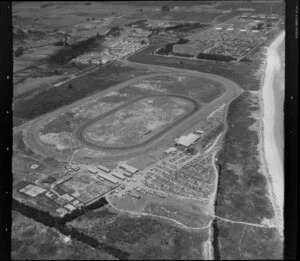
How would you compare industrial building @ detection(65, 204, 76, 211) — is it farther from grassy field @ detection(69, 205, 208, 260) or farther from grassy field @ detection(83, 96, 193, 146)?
grassy field @ detection(83, 96, 193, 146)

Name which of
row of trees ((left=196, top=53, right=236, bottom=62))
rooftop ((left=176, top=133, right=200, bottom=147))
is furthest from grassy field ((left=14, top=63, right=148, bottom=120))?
rooftop ((left=176, top=133, right=200, bottom=147))

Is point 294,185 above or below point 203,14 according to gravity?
below

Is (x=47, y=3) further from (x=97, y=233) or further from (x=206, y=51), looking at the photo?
(x=97, y=233)

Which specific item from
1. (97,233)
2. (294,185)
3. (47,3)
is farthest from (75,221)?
(47,3)

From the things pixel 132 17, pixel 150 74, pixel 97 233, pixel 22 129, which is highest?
pixel 132 17

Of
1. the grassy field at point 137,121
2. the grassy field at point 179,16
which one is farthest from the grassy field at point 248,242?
the grassy field at point 179,16

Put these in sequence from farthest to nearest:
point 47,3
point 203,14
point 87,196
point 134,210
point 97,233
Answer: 1. point 47,3
2. point 203,14
3. point 87,196
4. point 134,210
5. point 97,233
